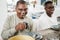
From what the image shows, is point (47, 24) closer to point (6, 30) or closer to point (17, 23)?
point (17, 23)

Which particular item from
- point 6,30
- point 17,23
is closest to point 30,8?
point 17,23

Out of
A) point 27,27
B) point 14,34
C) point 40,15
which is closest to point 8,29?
point 14,34

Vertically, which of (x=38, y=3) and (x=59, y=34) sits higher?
(x=38, y=3)

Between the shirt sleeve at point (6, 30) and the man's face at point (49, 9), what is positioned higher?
the man's face at point (49, 9)

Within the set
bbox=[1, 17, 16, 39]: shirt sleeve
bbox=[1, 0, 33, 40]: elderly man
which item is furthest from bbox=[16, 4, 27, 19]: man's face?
bbox=[1, 17, 16, 39]: shirt sleeve

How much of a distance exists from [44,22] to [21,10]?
28cm

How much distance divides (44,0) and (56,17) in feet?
0.75

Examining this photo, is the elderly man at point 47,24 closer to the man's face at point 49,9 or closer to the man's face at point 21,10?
the man's face at point 49,9

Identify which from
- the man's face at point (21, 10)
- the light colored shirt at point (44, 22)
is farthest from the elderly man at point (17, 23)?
the light colored shirt at point (44, 22)

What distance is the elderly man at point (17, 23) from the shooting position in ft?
4.25

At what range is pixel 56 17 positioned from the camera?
54.3 inches

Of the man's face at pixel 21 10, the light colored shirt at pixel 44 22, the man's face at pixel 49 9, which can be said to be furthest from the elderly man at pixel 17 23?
the man's face at pixel 49 9

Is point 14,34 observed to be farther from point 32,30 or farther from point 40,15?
point 40,15

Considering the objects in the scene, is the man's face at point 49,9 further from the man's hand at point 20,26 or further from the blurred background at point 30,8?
the man's hand at point 20,26
